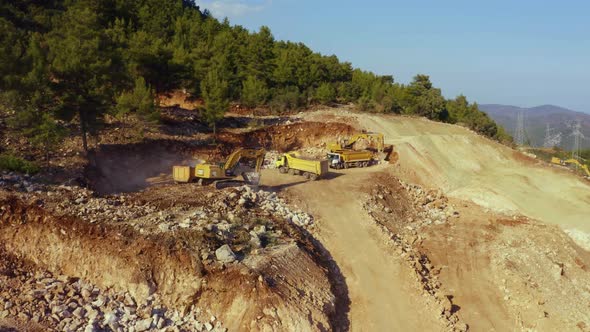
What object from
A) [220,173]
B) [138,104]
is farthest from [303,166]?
[138,104]

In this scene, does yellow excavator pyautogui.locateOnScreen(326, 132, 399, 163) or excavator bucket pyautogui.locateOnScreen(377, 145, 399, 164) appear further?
excavator bucket pyautogui.locateOnScreen(377, 145, 399, 164)

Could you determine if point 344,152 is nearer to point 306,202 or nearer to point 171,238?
point 306,202

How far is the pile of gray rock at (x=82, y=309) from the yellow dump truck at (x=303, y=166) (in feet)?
43.7

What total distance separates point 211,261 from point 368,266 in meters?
6.59

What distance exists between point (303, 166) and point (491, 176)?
1275 centimetres

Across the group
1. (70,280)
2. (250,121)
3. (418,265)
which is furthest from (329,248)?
(250,121)

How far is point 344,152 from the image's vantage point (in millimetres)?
28859

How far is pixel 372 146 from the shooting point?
31531mm

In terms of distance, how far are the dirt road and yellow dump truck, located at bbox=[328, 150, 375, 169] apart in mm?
Result: 3098

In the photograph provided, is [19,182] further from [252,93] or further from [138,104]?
[252,93]

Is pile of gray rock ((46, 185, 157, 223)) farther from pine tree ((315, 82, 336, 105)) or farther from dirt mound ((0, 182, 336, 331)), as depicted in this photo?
pine tree ((315, 82, 336, 105))

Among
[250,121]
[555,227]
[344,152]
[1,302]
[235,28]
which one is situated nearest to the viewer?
[1,302]

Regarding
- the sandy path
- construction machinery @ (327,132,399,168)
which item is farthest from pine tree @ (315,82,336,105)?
construction machinery @ (327,132,399,168)

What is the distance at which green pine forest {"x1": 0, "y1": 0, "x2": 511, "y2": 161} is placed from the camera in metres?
20.8
